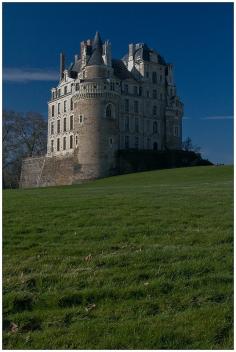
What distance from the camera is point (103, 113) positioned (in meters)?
55.6

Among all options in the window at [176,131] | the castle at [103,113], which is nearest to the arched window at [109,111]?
the castle at [103,113]

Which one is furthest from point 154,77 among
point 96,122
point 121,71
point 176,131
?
point 96,122

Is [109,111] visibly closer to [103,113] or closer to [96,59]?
[103,113]

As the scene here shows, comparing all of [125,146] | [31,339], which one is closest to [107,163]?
[125,146]

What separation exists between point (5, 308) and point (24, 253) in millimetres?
2077

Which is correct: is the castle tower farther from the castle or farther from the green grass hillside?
the green grass hillside

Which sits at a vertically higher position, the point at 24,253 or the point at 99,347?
the point at 24,253

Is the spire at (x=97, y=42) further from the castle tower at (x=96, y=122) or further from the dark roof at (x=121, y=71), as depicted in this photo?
the dark roof at (x=121, y=71)

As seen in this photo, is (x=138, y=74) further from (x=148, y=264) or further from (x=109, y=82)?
(x=148, y=264)

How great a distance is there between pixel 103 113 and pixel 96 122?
151cm

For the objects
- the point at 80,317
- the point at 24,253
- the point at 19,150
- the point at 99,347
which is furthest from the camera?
the point at 19,150

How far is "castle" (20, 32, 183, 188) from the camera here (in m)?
55.3

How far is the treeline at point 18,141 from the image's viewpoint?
63688mm

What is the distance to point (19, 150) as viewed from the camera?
6781 cm
